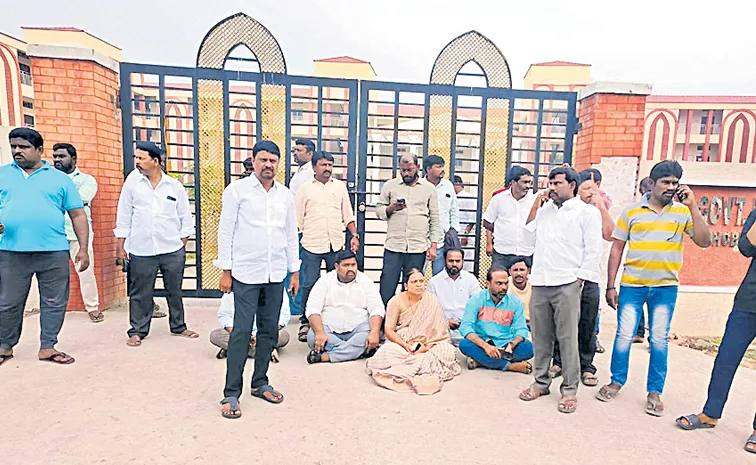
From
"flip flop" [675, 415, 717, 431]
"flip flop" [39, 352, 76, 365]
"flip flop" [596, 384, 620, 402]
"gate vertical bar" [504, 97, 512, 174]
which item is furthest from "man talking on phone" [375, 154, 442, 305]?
"flip flop" [39, 352, 76, 365]

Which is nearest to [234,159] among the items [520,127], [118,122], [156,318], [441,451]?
[118,122]

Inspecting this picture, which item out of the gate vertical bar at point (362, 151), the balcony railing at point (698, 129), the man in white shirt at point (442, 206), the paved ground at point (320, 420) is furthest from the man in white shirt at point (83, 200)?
the balcony railing at point (698, 129)

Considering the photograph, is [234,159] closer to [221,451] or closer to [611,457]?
[221,451]

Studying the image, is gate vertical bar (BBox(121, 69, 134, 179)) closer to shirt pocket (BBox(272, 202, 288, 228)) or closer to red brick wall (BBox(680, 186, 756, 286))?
shirt pocket (BBox(272, 202, 288, 228))

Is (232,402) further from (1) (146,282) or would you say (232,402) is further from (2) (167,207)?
(2) (167,207)

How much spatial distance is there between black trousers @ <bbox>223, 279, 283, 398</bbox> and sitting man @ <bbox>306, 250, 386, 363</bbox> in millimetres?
875

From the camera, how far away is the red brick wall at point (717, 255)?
5.74 metres

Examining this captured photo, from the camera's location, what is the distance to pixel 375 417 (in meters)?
3.07

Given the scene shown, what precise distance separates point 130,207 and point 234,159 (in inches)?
58.0

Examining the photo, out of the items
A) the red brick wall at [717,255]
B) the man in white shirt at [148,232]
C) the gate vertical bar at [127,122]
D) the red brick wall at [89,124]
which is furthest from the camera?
the red brick wall at [717,255]

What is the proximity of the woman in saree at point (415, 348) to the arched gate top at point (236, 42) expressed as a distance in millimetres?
3185

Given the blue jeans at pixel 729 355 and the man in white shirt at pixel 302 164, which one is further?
the man in white shirt at pixel 302 164

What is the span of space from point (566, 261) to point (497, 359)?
119 centimetres

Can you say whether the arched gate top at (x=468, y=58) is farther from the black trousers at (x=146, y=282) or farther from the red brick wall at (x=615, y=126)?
the black trousers at (x=146, y=282)
